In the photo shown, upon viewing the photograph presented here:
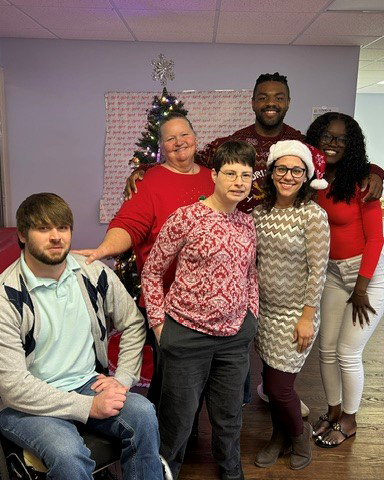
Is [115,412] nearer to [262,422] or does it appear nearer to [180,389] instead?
[180,389]

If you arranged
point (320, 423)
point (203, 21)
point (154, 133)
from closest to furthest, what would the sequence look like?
1. point (320, 423)
2. point (154, 133)
3. point (203, 21)

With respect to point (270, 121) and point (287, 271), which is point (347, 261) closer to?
point (287, 271)

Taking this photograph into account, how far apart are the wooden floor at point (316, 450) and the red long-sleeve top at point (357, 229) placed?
912 millimetres

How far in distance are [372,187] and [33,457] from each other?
170 centimetres

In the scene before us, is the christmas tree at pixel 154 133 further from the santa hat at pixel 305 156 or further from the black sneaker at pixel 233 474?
the black sneaker at pixel 233 474

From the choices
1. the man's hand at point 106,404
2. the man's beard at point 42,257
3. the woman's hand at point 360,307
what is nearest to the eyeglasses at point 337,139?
the woman's hand at point 360,307

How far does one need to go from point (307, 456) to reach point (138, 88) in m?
3.49

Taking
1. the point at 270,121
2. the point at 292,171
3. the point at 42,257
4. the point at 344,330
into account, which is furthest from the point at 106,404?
the point at 270,121

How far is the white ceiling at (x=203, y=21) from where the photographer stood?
3082 mm

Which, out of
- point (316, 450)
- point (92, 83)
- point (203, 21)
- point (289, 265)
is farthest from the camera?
point (92, 83)

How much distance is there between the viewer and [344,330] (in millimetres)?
2180

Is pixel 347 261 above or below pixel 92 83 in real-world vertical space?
below

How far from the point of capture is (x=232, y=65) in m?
4.26

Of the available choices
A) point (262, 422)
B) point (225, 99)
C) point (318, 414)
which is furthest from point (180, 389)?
point (225, 99)
